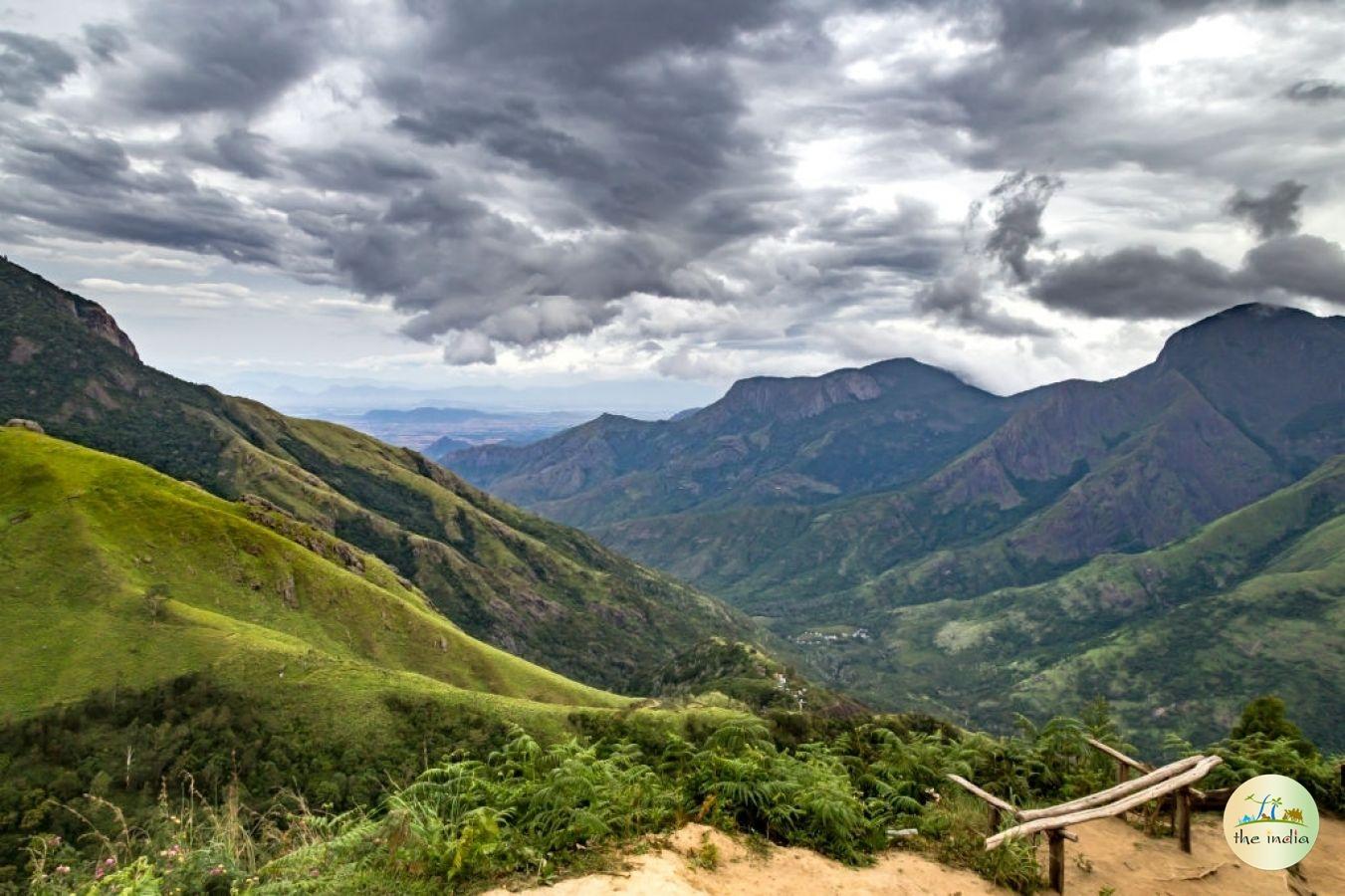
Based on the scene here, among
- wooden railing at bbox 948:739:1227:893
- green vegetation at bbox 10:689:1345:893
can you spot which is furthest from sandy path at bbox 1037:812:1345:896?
green vegetation at bbox 10:689:1345:893

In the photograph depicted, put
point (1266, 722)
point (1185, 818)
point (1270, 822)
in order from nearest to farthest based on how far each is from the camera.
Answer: point (1270, 822)
point (1185, 818)
point (1266, 722)

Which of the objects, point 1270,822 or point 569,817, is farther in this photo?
point 569,817

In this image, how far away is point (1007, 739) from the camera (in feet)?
89.5

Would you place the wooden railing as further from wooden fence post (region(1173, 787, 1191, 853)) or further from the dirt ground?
the dirt ground

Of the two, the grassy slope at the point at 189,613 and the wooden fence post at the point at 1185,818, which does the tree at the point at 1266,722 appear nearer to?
the wooden fence post at the point at 1185,818

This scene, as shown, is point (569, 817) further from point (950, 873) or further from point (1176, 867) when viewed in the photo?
point (1176, 867)

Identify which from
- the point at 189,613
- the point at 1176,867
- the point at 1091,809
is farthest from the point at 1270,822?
the point at 189,613

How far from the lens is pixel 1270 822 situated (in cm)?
1299

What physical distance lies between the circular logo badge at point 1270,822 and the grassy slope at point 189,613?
100890mm

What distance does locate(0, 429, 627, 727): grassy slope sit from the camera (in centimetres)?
9831

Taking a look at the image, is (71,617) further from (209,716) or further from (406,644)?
(406,644)

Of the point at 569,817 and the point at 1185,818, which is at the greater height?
the point at 569,817

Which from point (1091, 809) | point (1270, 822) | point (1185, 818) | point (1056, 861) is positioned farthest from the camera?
point (1185, 818)

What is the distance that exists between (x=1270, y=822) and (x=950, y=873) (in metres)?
6.21
